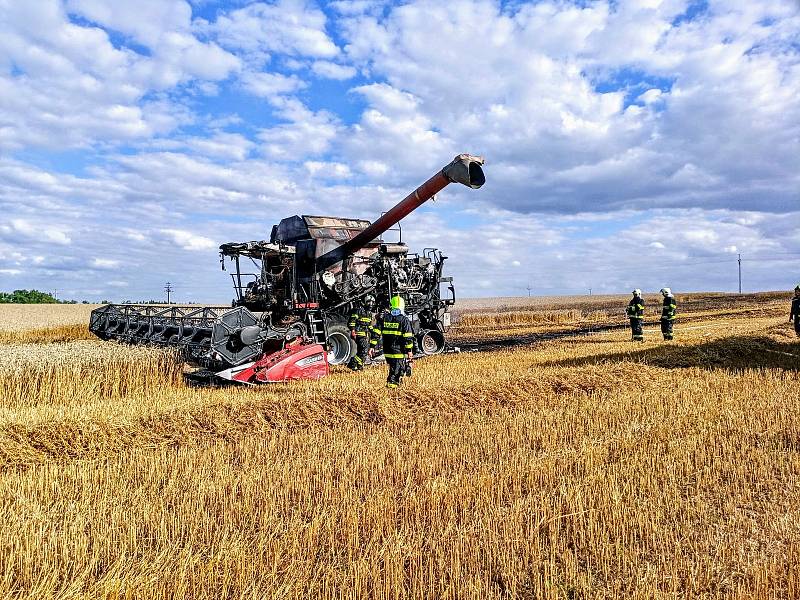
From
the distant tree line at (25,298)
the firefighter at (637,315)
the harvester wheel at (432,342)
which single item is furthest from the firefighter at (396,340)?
the distant tree line at (25,298)

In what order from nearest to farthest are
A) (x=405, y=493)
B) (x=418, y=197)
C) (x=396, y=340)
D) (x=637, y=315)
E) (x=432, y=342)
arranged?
(x=405, y=493), (x=396, y=340), (x=418, y=197), (x=432, y=342), (x=637, y=315)

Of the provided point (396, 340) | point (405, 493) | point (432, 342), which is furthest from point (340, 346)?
point (405, 493)

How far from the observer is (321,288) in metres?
13.8

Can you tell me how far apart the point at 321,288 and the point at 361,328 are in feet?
4.42

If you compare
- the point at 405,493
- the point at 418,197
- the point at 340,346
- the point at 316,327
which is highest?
the point at 418,197

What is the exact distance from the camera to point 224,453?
19.4 feet

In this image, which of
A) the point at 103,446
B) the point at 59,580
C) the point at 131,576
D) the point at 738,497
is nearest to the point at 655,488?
the point at 738,497

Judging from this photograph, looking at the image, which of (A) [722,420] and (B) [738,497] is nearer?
(B) [738,497]

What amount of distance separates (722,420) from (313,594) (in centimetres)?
585

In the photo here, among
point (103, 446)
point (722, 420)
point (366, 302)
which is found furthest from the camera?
point (366, 302)

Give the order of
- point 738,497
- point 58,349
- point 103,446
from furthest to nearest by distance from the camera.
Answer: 1. point 58,349
2. point 103,446
3. point 738,497

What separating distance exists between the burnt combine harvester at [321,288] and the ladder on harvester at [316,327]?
2 cm

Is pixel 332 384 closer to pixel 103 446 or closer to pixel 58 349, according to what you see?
pixel 103 446

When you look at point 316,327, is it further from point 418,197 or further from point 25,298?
point 25,298
